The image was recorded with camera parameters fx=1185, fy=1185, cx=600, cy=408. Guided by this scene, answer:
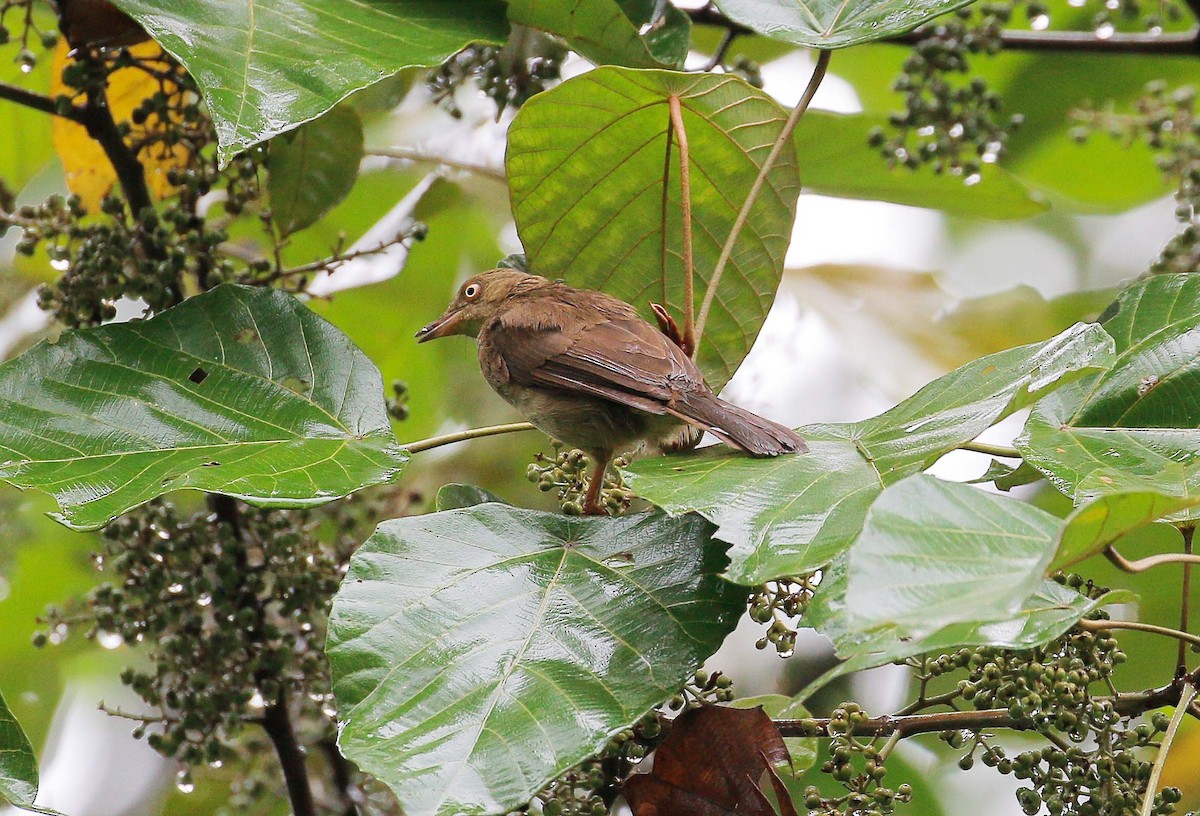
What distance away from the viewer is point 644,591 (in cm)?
146

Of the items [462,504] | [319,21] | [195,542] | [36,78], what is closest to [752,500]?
[462,504]

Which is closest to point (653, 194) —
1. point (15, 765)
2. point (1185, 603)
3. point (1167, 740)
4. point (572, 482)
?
point (572, 482)

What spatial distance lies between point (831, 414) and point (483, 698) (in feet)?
9.86

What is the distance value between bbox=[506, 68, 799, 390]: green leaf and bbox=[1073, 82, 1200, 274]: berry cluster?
1.02 m

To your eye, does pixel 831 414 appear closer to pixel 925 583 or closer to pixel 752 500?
pixel 752 500

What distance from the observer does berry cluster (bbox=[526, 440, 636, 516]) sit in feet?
5.98

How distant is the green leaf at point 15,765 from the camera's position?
1.42m

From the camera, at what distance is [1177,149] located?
2.65 meters

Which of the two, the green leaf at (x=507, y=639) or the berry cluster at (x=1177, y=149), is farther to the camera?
the berry cluster at (x=1177, y=149)

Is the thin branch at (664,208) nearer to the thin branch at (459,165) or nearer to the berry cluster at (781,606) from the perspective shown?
the berry cluster at (781,606)

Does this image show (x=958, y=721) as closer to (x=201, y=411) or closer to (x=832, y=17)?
(x=832, y=17)

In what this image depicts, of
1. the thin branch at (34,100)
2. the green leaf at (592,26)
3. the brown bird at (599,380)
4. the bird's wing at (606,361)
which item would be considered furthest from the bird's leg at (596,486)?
the thin branch at (34,100)

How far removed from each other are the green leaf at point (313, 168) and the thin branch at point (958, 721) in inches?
55.8

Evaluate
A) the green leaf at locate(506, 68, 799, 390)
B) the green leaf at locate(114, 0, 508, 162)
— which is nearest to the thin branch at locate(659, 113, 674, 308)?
the green leaf at locate(506, 68, 799, 390)
